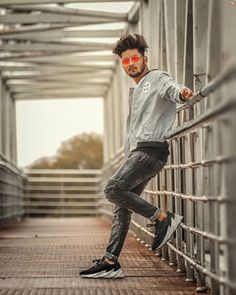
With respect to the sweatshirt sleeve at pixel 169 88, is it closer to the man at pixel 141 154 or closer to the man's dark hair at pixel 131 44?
the man at pixel 141 154

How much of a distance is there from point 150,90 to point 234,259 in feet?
7.75

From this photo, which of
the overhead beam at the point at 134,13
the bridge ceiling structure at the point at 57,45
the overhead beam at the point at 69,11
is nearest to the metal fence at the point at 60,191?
the bridge ceiling structure at the point at 57,45

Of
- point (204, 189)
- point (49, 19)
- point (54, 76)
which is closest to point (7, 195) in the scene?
point (49, 19)

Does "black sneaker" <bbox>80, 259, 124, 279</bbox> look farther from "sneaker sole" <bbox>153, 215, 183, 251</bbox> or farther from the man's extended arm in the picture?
the man's extended arm

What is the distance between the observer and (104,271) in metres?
5.53

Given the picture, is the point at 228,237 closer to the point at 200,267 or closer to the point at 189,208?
the point at 200,267

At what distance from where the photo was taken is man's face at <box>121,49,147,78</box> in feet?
18.2

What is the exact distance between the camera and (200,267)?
4.54 metres

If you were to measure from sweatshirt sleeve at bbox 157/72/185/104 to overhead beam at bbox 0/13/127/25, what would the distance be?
23.7ft

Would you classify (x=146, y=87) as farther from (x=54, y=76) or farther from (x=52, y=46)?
(x=54, y=76)

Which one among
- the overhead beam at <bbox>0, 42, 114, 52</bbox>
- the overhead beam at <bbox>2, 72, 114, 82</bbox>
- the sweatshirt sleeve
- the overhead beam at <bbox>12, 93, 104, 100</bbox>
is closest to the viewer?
the sweatshirt sleeve

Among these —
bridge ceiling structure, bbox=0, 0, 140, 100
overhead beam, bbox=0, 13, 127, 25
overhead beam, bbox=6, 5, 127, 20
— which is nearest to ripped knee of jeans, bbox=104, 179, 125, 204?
bridge ceiling structure, bbox=0, 0, 140, 100

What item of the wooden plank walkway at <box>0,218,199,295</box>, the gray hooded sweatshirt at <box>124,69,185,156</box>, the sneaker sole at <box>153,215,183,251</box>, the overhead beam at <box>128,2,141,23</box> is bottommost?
the wooden plank walkway at <box>0,218,199,295</box>

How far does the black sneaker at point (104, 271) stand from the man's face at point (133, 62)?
1298 millimetres
